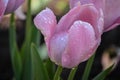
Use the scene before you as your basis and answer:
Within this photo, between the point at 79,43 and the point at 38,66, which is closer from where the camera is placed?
the point at 79,43

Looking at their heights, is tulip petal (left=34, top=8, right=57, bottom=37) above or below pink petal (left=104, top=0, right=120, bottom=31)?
above

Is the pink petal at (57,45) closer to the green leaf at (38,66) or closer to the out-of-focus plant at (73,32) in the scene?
the out-of-focus plant at (73,32)

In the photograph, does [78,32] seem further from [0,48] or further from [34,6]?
[34,6]

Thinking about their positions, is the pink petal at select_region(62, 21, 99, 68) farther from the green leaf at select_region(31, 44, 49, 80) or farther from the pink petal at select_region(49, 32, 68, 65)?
the green leaf at select_region(31, 44, 49, 80)

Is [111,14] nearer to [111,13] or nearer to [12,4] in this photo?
[111,13]

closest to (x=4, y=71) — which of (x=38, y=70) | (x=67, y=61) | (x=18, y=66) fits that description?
(x=18, y=66)

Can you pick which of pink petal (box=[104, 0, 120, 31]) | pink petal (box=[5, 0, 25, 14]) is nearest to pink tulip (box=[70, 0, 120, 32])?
pink petal (box=[104, 0, 120, 31])

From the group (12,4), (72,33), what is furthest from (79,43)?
(12,4)
